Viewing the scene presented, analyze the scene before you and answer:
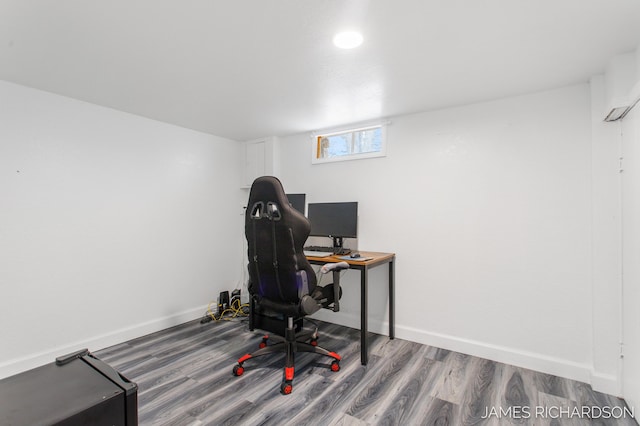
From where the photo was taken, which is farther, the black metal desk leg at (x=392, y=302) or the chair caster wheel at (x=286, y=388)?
the black metal desk leg at (x=392, y=302)

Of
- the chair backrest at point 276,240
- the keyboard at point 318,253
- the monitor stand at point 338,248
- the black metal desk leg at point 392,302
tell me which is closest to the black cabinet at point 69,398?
the chair backrest at point 276,240

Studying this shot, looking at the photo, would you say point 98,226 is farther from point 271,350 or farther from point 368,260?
point 368,260

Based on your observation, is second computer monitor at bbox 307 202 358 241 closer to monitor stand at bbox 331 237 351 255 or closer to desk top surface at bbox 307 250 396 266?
monitor stand at bbox 331 237 351 255

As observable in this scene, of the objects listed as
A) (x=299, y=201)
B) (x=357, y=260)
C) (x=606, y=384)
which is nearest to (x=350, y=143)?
(x=299, y=201)

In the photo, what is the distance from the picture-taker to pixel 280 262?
217 centimetres

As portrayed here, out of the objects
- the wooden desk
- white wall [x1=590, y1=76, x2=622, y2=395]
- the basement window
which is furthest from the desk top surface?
white wall [x1=590, y1=76, x2=622, y2=395]

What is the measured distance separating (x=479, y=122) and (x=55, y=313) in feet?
13.1

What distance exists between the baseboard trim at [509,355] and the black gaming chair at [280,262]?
3.16ft

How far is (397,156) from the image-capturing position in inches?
124

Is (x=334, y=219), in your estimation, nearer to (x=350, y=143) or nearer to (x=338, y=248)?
(x=338, y=248)

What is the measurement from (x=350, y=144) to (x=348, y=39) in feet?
5.76

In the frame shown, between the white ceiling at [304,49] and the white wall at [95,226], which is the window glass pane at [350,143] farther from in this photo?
the white wall at [95,226]

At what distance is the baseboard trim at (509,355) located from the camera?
2.17 metres

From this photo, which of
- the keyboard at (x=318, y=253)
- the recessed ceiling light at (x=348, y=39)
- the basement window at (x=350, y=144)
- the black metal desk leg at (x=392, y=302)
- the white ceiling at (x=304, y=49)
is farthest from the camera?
the basement window at (x=350, y=144)
